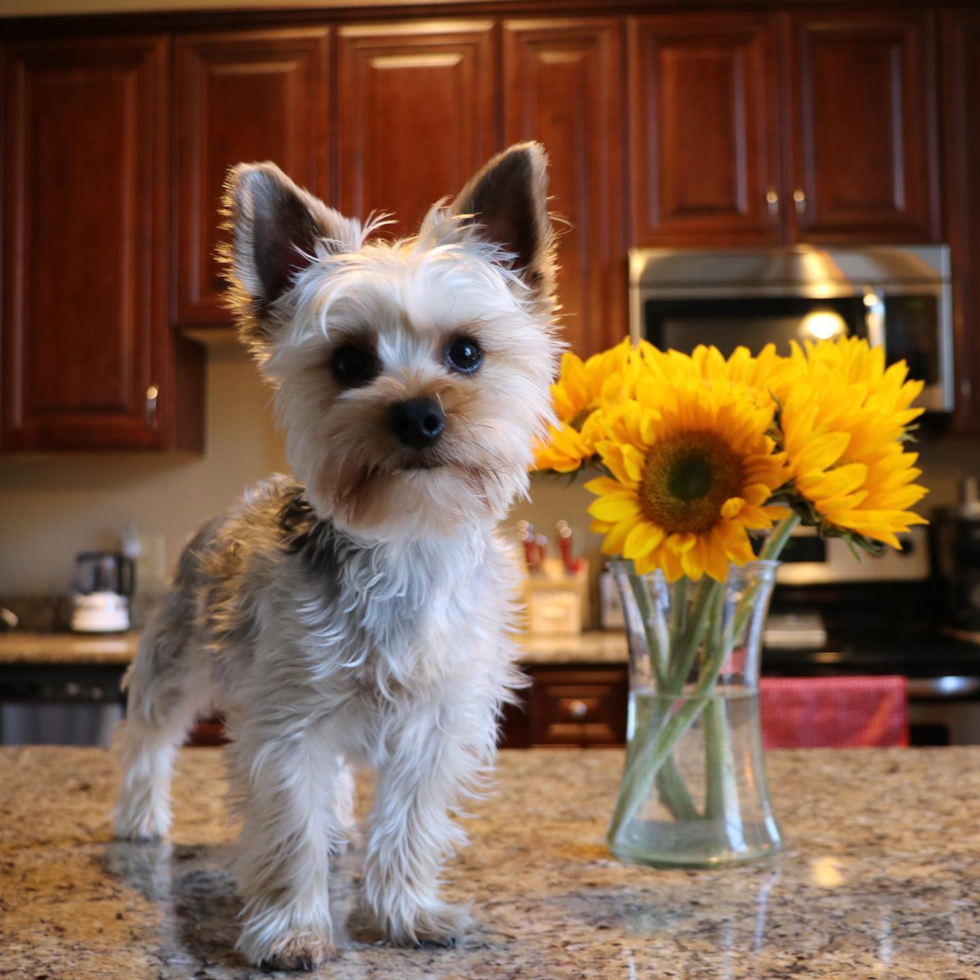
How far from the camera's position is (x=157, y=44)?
3.29 m

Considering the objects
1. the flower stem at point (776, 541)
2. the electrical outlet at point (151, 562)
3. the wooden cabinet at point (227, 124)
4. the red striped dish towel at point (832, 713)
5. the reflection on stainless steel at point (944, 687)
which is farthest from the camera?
the electrical outlet at point (151, 562)

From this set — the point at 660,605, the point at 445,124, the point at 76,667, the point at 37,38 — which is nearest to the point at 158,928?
the point at 660,605

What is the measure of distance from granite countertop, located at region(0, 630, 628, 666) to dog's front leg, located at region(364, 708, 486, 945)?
1780 mm

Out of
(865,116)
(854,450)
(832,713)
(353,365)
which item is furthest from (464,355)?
(865,116)

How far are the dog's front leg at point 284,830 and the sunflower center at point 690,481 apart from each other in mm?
313

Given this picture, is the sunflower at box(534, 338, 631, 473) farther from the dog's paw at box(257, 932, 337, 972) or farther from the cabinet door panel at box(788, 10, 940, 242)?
the cabinet door panel at box(788, 10, 940, 242)

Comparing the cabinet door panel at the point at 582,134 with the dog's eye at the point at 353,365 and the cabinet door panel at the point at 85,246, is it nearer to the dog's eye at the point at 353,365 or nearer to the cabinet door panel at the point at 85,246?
the cabinet door panel at the point at 85,246

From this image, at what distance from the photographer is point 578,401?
0.95 meters

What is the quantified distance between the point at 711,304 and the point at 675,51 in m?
0.79

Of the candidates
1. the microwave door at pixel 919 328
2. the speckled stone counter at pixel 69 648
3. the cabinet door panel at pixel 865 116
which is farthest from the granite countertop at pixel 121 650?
the cabinet door panel at pixel 865 116

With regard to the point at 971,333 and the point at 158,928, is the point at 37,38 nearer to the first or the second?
the point at 971,333

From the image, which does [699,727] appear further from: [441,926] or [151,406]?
[151,406]

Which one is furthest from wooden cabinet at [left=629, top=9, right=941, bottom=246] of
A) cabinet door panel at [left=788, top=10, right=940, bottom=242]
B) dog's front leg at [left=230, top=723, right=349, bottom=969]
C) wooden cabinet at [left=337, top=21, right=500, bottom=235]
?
dog's front leg at [left=230, top=723, right=349, bottom=969]

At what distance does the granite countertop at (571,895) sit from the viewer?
726 mm
